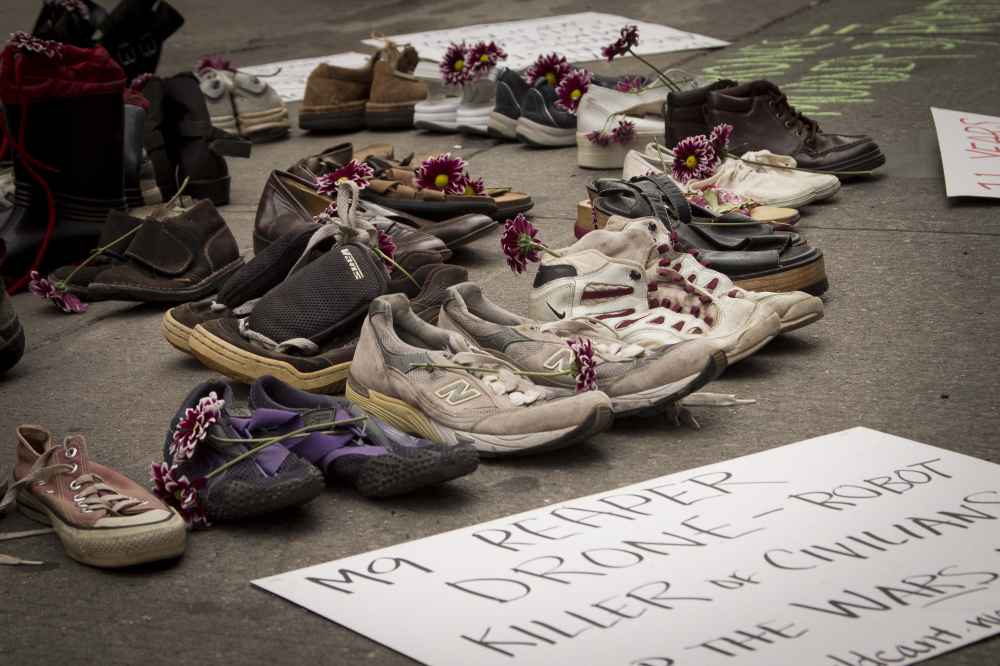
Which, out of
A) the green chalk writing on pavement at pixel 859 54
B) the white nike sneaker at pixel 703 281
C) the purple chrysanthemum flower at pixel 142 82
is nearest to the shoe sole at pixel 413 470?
the white nike sneaker at pixel 703 281

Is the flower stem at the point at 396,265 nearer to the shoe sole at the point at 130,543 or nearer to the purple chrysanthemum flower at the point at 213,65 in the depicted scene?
the shoe sole at the point at 130,543

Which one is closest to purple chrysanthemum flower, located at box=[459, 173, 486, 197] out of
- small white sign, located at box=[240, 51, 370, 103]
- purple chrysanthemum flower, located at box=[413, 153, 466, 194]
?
purple chrysanthemum flower, located at box=[413, 153, 466, 194]

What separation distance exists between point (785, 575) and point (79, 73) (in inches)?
79.0

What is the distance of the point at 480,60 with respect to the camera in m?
3.23

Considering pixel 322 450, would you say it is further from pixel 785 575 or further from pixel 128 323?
pixel 128 323

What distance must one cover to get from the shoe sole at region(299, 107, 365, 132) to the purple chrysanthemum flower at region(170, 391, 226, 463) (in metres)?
2.61

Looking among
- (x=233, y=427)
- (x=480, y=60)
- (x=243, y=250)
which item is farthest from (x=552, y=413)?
(x=480, y=60)

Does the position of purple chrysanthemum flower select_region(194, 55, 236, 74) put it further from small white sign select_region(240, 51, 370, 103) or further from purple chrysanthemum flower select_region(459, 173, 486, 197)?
purple chrysanthemum flower select_region(459, 173, 486, 197)

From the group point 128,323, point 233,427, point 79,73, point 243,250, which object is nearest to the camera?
point 233,427

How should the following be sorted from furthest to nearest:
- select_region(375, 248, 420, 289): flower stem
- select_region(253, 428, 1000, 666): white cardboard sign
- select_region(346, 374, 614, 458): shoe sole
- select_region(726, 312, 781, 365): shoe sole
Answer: select_region(375, 248, 420, 289): flower stem, select_region(726, 312, 781, 365): shoe sole, select_region(346, 374, 614, 458): shoe sole, select_region(253, 428, 1000, 666): white cardboard sign

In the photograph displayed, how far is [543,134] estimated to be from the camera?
3166 mm

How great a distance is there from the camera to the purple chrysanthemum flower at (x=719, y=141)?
229 cm

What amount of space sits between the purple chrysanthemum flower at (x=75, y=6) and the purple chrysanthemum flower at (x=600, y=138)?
5.25 ft

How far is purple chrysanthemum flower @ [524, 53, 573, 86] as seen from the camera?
3084 millimetres
